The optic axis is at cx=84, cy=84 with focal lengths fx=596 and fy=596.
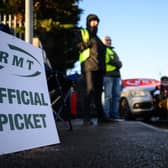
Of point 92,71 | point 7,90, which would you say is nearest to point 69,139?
point 7,90

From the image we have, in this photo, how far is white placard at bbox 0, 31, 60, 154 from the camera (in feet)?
15.6

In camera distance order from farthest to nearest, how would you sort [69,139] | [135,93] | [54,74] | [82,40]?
[135,93]
[82,40]
[54,74]
[69,139]

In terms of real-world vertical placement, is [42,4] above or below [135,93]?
above

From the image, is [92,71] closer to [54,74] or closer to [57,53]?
[54,74]

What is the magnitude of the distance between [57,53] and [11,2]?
11.5 ft

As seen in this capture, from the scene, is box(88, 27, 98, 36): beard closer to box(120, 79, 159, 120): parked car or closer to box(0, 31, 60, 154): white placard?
box(0, 31, 60, 154): white placard

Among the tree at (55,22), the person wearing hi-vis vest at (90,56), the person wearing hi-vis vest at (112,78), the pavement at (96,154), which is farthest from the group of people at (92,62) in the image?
the tree at (55,22)

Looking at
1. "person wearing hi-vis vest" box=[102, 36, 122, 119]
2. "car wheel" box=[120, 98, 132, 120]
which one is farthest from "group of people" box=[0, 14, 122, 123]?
"car wheel" box=[120, 98, 132, 120]

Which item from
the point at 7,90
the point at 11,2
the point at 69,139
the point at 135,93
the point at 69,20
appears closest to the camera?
the point at 7,90

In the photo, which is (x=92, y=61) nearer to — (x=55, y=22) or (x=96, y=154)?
(x=96, y=154)

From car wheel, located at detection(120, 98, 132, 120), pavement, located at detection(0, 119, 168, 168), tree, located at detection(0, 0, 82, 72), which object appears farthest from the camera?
tree, located at detection(0, 0, 82, 72)

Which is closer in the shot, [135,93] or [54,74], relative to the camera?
[54,74]

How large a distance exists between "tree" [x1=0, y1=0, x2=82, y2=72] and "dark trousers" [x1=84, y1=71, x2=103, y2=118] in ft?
36.5

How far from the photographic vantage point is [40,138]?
205 inches
